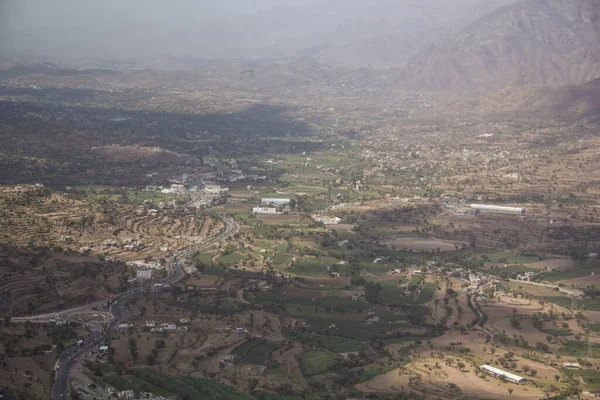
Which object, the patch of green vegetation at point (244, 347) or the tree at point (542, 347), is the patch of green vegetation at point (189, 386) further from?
the tree at point (542, 347)

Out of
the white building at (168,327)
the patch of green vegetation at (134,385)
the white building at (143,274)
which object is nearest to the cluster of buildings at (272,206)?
the white building at (143,274)

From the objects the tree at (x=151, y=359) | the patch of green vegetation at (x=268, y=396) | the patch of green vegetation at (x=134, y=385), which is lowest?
the tree at (x=151, y=359)

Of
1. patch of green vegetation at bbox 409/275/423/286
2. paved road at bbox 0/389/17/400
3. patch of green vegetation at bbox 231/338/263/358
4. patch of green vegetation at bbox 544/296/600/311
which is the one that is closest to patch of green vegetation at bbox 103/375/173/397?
paved road at bbox 0/389/17/400

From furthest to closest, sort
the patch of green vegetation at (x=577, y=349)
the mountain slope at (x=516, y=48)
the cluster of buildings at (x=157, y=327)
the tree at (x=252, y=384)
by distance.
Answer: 1. the mountain slope at (x=516, y=48)
2. the cluster of buildings at (x=157, y=327)
3. the patch of green vegetation at (x=577, y=349)
4. the tree at (x=252, y=384)

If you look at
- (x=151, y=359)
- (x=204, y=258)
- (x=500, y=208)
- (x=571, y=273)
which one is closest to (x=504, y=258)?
(x=571, y=273)

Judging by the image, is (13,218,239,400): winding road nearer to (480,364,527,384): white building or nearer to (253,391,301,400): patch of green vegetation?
Answer: (253,391,301,400): patch of green vegetation

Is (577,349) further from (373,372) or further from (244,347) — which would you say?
(244,347)
